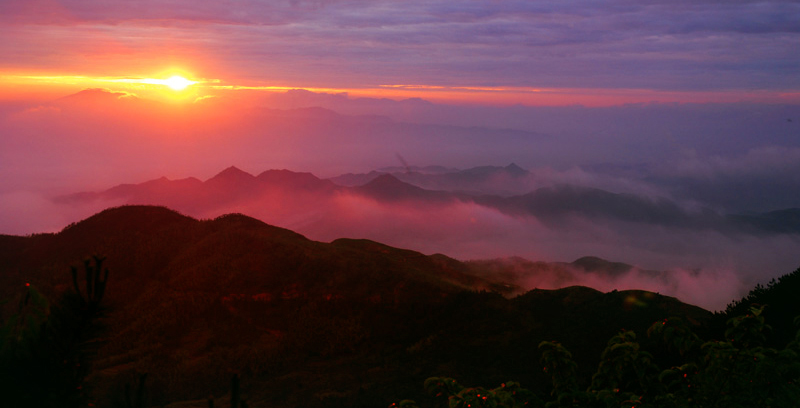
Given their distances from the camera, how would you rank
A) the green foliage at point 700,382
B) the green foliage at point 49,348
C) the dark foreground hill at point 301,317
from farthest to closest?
the dark foreground hill at point 301,317
the green foliage at point 700,382
the green foliage at point 49,348

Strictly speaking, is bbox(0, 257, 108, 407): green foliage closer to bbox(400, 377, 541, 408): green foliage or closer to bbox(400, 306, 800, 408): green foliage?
bbox(400, 377, 541, 408): green foliage

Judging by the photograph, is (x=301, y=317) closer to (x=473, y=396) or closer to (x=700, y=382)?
(x=473, y=396)

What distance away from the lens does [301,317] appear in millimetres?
32969

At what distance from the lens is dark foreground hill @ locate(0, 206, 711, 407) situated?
25109mm

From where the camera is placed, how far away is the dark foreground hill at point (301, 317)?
2511cm

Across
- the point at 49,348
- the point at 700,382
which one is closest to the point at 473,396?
the point at 700,382

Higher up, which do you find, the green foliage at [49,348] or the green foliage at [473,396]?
the green foliage at [49,348]

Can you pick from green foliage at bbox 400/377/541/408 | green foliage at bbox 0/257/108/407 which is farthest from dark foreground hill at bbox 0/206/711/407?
green foliage at bbox 0/257/108/407

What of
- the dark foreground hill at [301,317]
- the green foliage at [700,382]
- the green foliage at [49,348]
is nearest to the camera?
the green foliage at [49,348]

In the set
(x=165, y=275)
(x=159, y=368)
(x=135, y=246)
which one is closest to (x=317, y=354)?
(x=159, y=368)

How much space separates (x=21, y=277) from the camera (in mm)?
41531

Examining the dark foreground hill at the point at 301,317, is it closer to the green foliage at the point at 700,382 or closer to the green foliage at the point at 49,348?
the green foliage at the point at 700,382

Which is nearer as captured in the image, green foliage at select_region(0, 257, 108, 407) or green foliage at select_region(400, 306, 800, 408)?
green foliage at select_region(0, 257, 108, 407)

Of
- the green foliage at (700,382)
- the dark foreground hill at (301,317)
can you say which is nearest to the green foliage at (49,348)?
the green foliage at (700,382)
